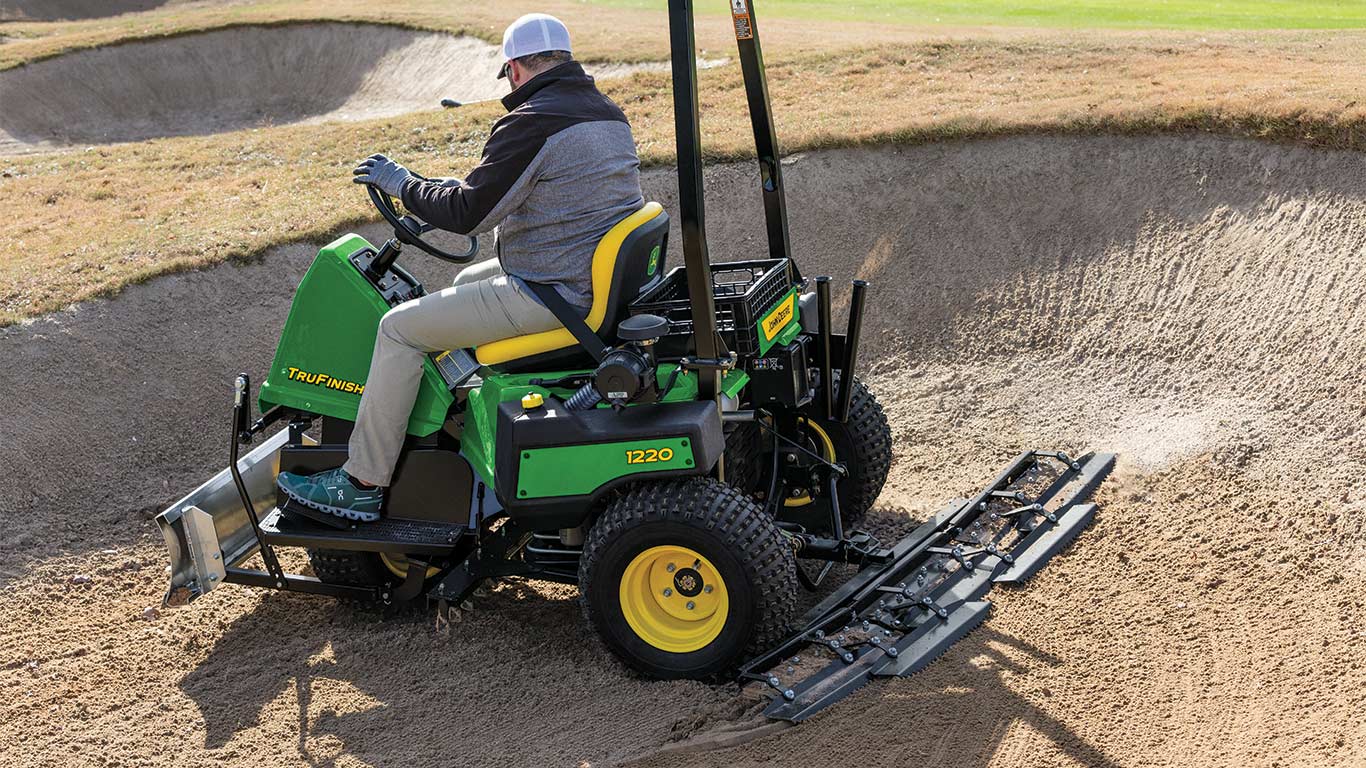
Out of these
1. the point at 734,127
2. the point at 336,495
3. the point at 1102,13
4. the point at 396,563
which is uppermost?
the point at 1102,13

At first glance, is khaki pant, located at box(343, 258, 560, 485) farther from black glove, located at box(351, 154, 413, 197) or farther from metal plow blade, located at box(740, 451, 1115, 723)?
metal plow blade, located at box(740, 451, 1115, 723)

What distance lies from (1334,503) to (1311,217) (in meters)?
2.59

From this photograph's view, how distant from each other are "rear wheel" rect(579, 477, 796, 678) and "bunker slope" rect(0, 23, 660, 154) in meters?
14.9

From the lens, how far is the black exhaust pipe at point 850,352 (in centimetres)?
537

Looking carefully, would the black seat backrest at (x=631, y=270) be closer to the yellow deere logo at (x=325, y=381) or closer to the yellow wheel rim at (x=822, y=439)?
the yellow deere logo at (x=325, y=381)

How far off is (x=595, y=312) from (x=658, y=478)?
70cm

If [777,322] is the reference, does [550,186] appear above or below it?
above

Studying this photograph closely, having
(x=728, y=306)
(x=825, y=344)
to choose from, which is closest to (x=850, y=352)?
(x=825, y=344)

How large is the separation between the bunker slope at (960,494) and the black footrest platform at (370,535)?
500mm

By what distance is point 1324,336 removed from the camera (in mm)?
7043

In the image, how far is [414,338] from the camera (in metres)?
4.92

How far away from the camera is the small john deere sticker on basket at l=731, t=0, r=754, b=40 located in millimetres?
4875

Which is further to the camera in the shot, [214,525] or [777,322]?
[214,525]

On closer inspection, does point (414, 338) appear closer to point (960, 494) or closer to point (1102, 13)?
point (960, 494)
